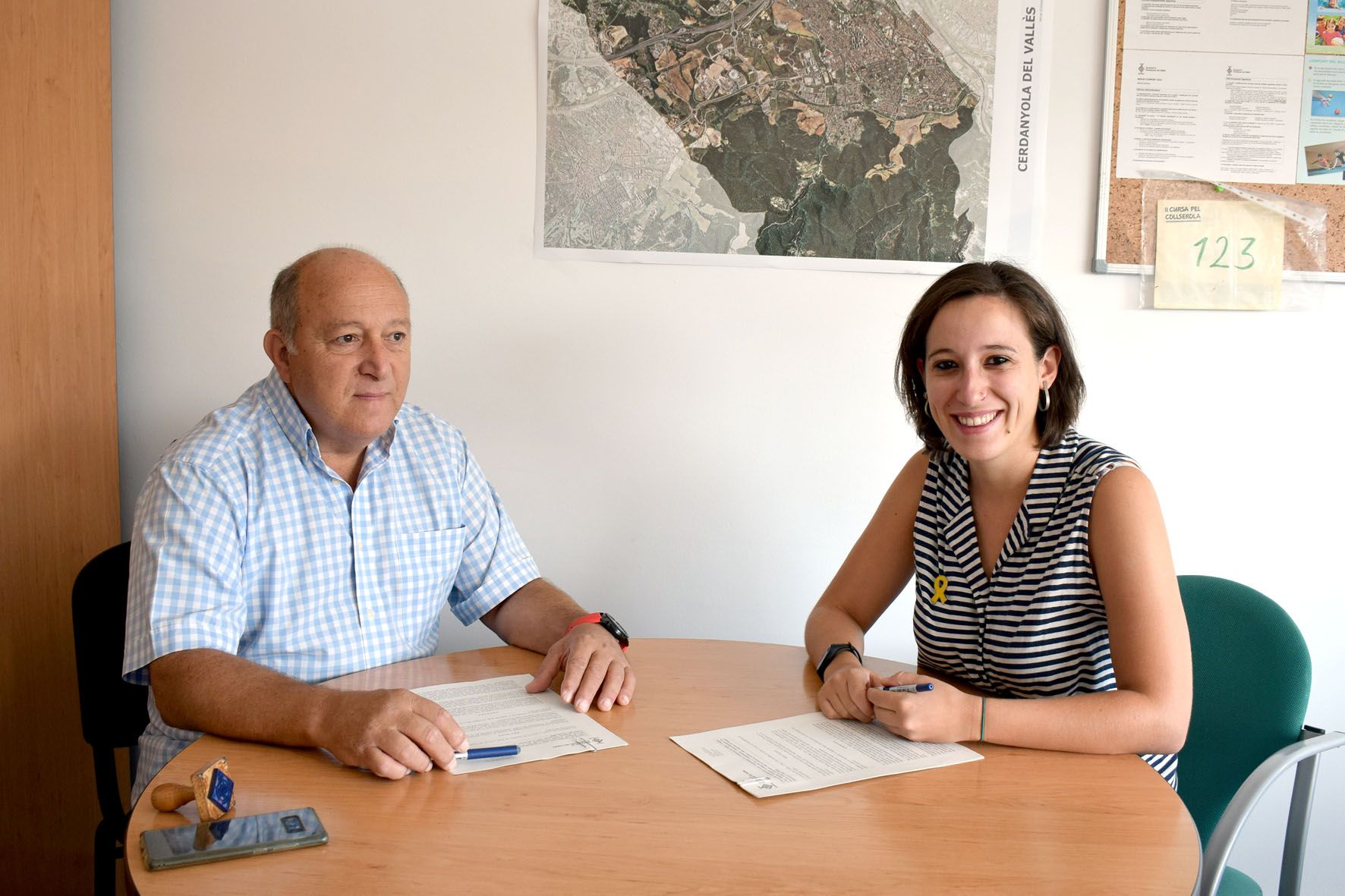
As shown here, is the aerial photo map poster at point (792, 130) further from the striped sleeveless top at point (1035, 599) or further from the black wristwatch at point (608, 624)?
the black wristwatch at point (608, 624)

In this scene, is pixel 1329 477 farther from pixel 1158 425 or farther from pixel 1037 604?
pixel 1037 604

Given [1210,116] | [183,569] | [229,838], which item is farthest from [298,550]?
[1210,116]

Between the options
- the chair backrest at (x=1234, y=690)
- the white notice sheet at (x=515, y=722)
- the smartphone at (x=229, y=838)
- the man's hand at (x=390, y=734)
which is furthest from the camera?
the chair backrest at (x=1234, y=690)

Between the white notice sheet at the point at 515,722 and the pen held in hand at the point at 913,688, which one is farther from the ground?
the pen held in hand at the point at 913,688

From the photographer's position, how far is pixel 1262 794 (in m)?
1.59

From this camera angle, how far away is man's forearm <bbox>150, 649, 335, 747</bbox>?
1421 mm

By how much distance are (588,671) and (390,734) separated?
386 millimetres

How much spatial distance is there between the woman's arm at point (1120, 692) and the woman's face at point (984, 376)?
0.21 meters

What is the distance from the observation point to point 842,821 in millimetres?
1246

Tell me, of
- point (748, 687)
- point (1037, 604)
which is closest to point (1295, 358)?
point (1037, 604)

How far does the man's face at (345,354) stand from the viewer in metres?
1.83

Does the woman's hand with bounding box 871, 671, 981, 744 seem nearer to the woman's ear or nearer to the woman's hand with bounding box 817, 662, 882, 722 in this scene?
the woman's hand with bounding box 817, 662, 882, 722

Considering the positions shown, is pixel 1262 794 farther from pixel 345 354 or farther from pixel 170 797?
pixel 345 354

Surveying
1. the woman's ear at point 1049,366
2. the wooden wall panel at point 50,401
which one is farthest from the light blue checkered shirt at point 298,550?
the woman's ear at point 1049,366
